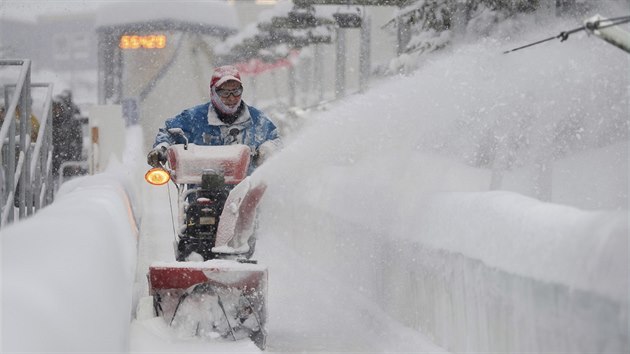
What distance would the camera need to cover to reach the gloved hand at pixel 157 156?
664 cm

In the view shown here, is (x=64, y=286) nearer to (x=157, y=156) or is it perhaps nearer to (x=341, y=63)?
(x=157, y=156)

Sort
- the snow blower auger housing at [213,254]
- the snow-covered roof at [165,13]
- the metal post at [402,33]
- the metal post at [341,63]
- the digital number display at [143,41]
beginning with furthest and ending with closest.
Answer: the snow-covered roof at [165,13] → the digital number display at [143,41] → the metal post at [341,63] → the metal post at [402,33] → the snow blower auger housing at [213,254]

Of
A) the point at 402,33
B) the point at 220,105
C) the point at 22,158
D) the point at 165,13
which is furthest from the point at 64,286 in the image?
the point at 165,13

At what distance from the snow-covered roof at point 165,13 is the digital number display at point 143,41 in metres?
0.46

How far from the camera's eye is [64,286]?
282cm

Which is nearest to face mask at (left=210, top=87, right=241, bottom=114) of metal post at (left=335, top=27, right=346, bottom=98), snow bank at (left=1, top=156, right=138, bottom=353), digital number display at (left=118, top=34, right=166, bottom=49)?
snow bank at (left=1, top=156, right=138, bottom=353)

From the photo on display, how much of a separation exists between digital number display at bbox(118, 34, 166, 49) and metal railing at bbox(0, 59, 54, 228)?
20.8m

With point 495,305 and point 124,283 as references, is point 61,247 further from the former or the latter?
point 495,305

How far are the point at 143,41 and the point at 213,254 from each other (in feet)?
82.0

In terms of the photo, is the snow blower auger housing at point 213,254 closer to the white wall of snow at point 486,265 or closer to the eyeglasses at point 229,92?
the eyeglasses at point 229,92

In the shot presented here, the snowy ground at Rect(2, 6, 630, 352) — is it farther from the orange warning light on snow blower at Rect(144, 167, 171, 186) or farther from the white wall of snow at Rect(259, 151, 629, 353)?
the orange warning light on snow blower at Rect(144, 167, 171, 186)

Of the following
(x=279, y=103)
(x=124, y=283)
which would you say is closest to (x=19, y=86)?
(x=124, y=283)

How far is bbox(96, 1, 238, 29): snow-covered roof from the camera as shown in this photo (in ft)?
101

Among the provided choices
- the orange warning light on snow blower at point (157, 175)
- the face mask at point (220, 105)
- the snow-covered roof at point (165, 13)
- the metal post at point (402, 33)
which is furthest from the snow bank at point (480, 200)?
the snow-covered roof at point (165, 13)
